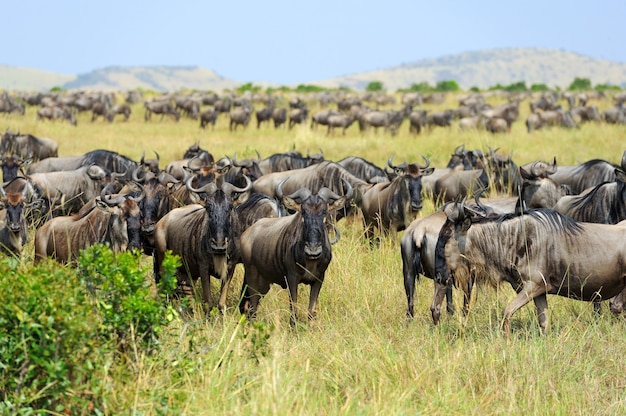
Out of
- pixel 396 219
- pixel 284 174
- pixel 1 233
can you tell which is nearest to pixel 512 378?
pixel 396 219

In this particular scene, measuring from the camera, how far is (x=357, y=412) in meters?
4.29

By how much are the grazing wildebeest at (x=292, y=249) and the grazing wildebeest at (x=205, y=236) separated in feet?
0.70

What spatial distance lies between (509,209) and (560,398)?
12.2ft

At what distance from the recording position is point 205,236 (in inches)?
275

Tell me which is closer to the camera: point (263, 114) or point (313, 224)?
point (313, 224)

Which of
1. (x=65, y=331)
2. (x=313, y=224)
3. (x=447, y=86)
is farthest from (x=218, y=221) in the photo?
(x=447, y=86)

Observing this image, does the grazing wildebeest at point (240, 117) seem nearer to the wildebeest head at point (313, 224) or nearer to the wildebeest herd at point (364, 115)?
the wildebeest herd at point (364, 115)

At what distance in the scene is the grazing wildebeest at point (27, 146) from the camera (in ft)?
54.6

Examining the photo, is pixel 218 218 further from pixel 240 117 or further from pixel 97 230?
pixel 240 117

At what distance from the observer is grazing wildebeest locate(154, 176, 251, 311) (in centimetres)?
683

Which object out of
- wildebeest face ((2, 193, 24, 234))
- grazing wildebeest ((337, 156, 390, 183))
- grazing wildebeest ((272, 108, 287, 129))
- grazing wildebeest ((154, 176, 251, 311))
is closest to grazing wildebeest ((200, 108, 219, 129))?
grazing wildebeest ((272, 108, 287, 129))

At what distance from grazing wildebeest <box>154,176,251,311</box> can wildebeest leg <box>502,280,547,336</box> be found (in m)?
2.41

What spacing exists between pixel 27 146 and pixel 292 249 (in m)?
12.1

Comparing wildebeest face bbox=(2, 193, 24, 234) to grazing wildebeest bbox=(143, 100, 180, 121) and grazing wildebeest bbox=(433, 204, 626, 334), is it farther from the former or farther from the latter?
grazing wildebeest bbox=(143, 100, 180, 121)
